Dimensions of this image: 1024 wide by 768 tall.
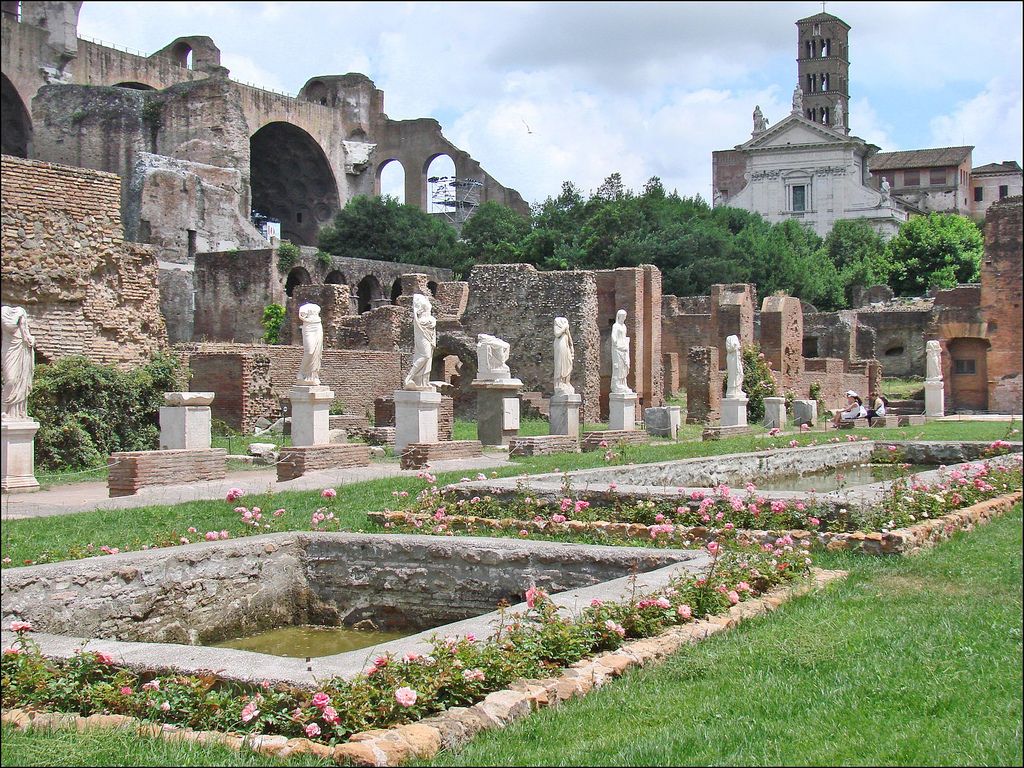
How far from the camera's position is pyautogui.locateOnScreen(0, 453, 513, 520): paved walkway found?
10.8 metres

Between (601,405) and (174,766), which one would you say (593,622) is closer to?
(174,766)

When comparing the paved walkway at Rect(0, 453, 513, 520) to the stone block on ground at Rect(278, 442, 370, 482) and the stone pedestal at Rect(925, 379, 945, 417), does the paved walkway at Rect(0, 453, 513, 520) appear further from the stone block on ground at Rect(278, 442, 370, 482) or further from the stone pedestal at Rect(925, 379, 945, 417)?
the stone pedestal at Rect(925, 379, 945, 417)

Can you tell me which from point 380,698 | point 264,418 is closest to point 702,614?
point 380,698

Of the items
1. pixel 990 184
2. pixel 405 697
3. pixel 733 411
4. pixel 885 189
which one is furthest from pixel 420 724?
pixel 990 184

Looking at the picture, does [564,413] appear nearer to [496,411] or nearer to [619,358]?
[496,411]

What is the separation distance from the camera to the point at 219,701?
4340 mm

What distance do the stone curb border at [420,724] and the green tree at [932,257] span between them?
5604 centimetres

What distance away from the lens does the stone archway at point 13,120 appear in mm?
48812

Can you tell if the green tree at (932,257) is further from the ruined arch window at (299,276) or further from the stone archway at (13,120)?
the stone archway at (13,120)

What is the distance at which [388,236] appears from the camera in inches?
2021

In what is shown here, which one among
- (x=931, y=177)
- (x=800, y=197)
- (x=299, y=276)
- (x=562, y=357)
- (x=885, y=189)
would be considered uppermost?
(x=931, y=177)

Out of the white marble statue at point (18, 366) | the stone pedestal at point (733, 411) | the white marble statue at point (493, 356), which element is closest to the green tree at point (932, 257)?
the stone pedestal at point (733, 411)

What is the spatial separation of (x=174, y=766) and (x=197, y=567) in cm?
340

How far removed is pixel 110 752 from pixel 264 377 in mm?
Answer: 20260
